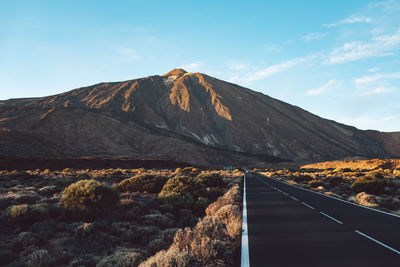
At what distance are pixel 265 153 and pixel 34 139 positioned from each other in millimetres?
87050

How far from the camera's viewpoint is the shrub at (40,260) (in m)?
5.95

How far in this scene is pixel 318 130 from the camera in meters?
155

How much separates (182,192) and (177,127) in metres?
112

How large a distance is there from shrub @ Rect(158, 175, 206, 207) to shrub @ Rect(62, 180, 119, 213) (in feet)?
10.9

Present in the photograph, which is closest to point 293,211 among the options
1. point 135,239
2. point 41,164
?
point 135,239

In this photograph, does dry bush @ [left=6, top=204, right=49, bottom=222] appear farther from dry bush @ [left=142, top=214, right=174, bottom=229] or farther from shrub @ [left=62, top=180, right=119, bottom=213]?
dry bush @ [left=142, top=214, right=174, bottom=229]

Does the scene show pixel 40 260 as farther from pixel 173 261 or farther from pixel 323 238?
pixel 323 238

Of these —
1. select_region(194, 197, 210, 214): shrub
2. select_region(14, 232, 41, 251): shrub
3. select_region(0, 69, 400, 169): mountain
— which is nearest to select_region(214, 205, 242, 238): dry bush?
select_region(194, 197, 210, 214): shrub

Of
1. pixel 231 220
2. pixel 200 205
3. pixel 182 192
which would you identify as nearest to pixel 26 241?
pixel 231 220

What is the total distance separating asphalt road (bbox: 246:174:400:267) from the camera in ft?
18.0

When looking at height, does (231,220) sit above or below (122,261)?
above

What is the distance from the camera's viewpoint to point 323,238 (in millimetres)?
7184

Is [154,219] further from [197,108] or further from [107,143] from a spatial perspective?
[197,108]

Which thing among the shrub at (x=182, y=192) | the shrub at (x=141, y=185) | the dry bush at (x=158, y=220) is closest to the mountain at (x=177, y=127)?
the shrub at (x=141, y=185)
